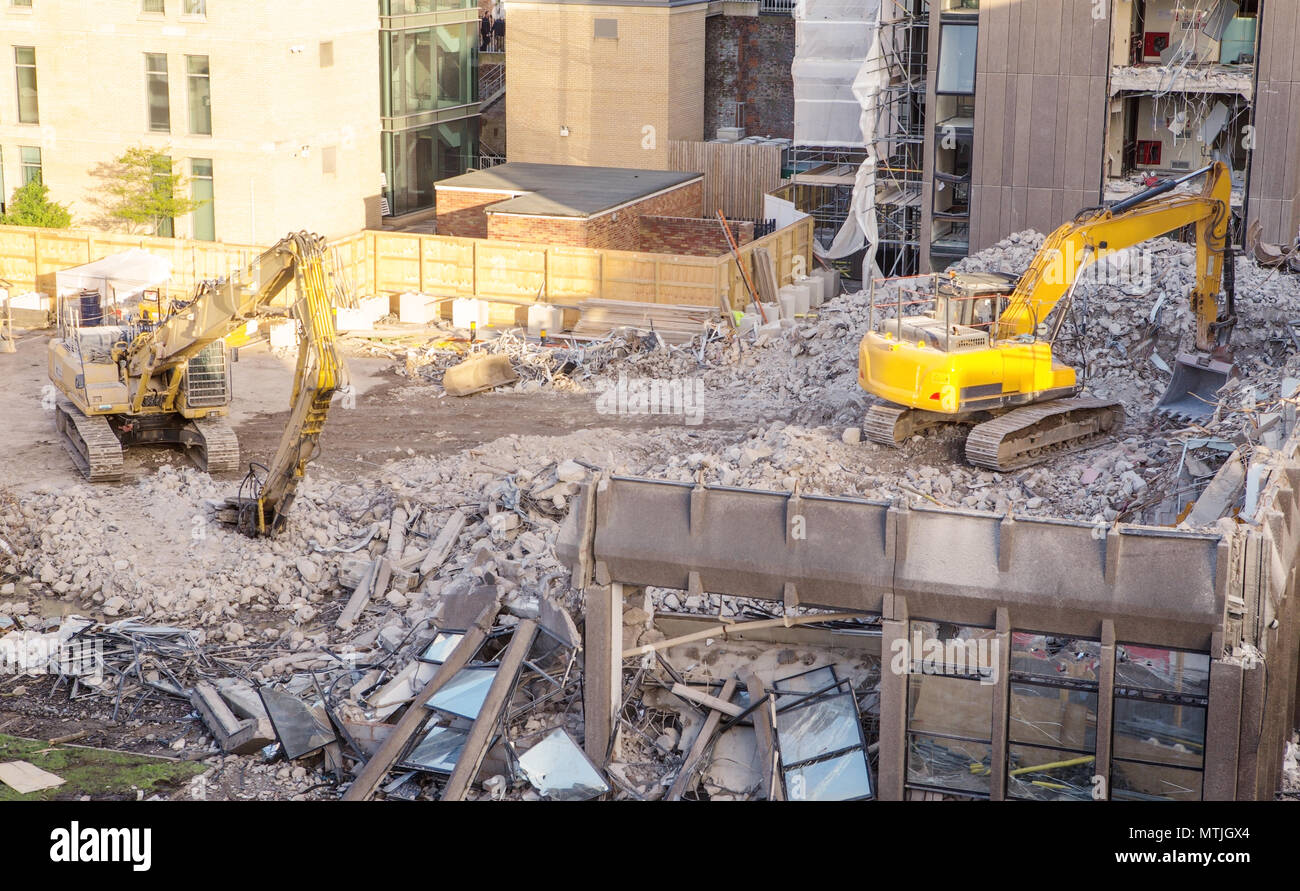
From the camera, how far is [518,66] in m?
46.6

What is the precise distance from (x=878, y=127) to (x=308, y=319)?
2148cm

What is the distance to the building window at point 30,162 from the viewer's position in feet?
132

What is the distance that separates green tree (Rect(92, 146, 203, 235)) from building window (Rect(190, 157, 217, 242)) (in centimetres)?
23

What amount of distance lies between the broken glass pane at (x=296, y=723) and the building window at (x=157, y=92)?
26.3 metres

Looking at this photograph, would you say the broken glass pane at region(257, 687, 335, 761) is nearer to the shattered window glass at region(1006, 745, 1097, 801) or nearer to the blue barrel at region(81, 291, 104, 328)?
the shattered window glass at region(1006, 745, 1097, 801)

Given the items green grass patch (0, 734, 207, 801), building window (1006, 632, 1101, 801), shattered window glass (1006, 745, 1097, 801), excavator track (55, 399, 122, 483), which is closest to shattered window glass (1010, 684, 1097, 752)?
building window (1006, 632, 1101, 801)

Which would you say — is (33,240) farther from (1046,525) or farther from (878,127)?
(1046,525)

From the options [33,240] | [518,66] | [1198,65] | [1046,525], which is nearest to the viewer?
[1046,525]

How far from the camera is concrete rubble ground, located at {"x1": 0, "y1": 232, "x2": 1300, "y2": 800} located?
15.0 metres

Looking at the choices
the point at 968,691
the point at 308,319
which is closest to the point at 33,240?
the point at 308,319

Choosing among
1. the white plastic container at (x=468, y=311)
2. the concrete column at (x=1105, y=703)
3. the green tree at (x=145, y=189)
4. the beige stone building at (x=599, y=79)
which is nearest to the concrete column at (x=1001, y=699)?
the concrete column at (x=1105, y=703)

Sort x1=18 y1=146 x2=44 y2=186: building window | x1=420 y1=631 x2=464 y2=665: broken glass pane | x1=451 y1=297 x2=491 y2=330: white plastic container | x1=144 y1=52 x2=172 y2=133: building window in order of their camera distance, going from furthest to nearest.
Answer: x1=18 y1=146 x2=44 y2=186: building window < x1=144 y1=52 x2=172 y2=133: building window < x1=451 y1=297 x2=491 y2=330: white plastic container < x1=420 y1=631 x2=464 y2=665: broken glass pane

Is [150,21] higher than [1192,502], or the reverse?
[150,21]

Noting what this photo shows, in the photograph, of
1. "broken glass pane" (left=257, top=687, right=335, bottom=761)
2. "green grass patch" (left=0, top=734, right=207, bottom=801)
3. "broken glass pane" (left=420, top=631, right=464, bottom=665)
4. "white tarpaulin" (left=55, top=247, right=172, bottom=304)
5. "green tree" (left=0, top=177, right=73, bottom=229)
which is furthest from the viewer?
"green tree" (left=0, top=177, right=73, bottom=229)
